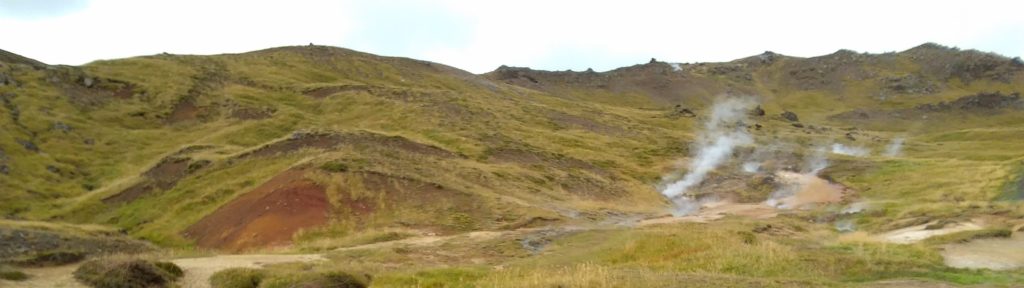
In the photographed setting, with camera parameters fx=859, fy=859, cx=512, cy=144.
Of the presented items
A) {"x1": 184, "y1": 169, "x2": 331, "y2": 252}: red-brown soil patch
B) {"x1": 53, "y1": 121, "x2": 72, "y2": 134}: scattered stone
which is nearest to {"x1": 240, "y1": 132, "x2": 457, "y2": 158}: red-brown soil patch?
{"x1": 184, "y1": 169, "x2": 331, "y2": 252}: red-brown soil patch

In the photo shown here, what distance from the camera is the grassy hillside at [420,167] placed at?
2430cm

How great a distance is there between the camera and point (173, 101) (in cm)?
7244

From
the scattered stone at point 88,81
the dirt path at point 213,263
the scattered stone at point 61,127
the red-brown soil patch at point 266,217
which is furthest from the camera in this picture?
the scattered stone at point 88,81

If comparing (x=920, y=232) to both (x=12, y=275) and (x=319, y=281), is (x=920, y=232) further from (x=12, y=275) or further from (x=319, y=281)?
(x=12, y=275)

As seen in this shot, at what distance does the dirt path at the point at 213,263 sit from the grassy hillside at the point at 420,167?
268 cm

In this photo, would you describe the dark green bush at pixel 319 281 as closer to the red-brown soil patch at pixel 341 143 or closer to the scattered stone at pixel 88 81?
the red-brown soil patch at pixel 341 143

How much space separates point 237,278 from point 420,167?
1044 inches

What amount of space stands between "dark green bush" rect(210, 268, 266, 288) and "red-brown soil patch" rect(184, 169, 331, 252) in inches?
541

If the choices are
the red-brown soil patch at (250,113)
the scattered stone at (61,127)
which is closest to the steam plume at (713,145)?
the red-brown soil patch at (250,113)

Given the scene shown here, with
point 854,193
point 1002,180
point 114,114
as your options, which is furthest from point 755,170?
point 114,114

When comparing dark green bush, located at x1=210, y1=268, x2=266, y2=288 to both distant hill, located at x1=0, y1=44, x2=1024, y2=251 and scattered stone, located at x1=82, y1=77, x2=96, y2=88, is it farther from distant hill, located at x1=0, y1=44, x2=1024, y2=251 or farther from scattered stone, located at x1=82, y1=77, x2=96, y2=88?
scattered stone, located at x1=82, y1=77, x2=96, y2=88

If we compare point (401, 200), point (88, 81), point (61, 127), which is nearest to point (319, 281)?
point (401, 200)

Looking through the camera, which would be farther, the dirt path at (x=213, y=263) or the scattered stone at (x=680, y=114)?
the scattered stone at (x=680, y=114)

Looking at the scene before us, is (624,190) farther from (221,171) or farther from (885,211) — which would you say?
(221,171)
